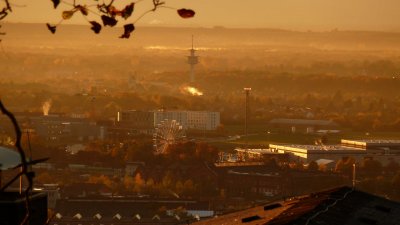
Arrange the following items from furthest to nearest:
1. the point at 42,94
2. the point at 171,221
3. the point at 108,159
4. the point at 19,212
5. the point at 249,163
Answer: the point at 42,94
the point at 108,159
the point at 249,163
the point at 171,221
the point at 19,212

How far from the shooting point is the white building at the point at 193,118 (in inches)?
2752

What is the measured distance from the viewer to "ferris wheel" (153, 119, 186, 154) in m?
55.5

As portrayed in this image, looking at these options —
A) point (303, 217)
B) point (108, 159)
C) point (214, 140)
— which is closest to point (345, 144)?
point (214, 140)

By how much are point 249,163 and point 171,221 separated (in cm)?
1615

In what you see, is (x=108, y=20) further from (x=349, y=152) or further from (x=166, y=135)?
(x=166, y=135)

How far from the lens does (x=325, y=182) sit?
40875 millimetres

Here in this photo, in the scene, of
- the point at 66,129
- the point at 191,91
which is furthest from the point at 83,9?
the point at 191,91

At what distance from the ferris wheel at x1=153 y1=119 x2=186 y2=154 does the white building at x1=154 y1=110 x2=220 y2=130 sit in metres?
5.19

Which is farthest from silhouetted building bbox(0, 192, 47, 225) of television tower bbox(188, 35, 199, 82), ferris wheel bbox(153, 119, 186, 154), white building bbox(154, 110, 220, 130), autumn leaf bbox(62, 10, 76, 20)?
television tower bbox(188, 35, 199, 82)

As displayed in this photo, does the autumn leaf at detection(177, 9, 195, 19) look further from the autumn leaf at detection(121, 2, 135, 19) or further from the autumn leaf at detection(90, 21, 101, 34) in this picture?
the autumn leaf at detection(90, 21, 101, 34)

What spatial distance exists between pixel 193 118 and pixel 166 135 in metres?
13.8

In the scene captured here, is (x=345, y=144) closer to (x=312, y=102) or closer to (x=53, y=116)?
(x=53, y=116)

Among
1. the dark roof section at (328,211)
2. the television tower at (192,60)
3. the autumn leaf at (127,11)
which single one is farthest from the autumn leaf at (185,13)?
the television tower at (192,60)

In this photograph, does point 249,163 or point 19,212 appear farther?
point 249,163
